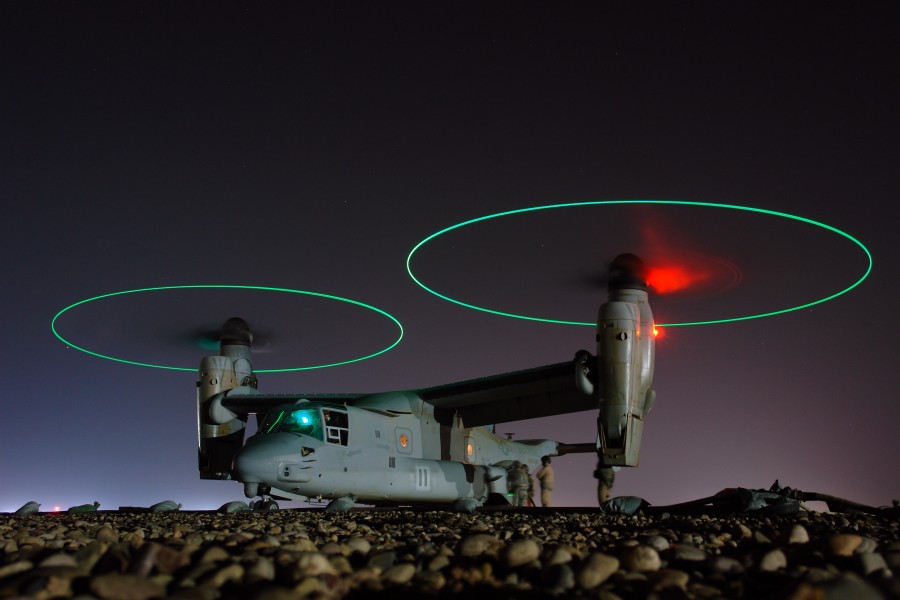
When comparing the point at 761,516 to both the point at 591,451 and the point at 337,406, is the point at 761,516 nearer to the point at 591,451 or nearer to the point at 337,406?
the point at 337,406

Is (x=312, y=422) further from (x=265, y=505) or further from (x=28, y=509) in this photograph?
(x=28, y=509)

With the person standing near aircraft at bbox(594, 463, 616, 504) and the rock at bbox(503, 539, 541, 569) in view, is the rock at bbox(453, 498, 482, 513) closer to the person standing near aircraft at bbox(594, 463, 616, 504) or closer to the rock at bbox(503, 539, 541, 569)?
the person standing near aircraft at bbox(594, 463, 616, 504)

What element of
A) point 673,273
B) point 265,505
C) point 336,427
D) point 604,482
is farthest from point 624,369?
point 265,505

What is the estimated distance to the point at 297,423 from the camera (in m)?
16.7

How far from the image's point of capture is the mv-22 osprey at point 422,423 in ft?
50.8

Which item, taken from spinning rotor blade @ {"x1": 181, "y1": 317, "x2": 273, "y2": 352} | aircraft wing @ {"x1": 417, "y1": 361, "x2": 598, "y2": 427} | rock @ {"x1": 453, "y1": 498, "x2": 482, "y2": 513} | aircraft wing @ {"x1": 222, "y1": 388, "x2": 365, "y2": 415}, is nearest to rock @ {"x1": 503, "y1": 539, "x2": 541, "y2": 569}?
rock @ {"x1": 453, "y1": 498, "x2": 482, "y2": 513}

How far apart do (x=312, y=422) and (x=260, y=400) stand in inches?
198

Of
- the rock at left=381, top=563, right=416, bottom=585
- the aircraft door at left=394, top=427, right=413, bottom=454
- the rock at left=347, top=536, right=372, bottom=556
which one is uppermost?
the aircraft door at left=394, top=427, right=413, bottom=454

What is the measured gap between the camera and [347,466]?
16.8m

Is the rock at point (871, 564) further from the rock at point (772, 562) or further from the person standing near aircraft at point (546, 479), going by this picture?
the person standing near aircraft at point (546, 479)

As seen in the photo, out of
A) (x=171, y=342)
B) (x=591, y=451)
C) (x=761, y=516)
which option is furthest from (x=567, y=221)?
(x=171, y=342)

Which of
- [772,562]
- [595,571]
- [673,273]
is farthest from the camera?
[673,273]

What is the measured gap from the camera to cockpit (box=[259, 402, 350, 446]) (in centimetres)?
1658

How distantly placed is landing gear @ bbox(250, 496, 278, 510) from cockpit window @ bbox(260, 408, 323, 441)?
1.52 meters
